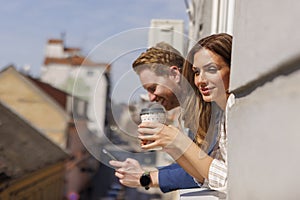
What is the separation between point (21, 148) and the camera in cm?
1738

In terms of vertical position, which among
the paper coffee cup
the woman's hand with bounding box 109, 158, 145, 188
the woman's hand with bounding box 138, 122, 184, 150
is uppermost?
the paper coffee cup

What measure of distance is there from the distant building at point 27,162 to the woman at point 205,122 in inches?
479

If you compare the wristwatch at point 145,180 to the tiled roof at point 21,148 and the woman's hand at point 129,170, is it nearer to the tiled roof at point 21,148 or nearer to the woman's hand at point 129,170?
the woman's hand at point 129,170

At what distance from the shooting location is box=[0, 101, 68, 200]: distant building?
569 inches

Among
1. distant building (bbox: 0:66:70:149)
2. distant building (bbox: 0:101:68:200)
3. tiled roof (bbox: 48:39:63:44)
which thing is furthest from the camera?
tiled roof (bbox: 48:39:63:44)

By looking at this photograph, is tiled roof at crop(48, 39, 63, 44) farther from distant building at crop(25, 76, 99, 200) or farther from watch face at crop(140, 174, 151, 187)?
watch face at crop(140, 174, 151, 187)

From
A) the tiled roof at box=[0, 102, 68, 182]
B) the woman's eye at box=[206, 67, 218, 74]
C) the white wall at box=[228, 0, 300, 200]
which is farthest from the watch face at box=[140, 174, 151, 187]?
the tiled roof at box=[0, 102, 68, 182]

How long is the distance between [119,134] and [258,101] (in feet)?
2.00

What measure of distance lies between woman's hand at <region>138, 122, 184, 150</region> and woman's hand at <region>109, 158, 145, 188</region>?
167mm

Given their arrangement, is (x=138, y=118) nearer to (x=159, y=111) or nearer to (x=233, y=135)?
(x=159, y=111)

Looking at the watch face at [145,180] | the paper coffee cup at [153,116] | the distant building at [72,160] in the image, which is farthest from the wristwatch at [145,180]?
the distant building at [72,160]

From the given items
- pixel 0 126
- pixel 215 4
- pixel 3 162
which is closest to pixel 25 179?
pixel 3 162

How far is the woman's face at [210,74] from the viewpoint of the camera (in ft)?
3.93

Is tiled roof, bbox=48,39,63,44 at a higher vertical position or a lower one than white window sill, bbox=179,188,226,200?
lower
